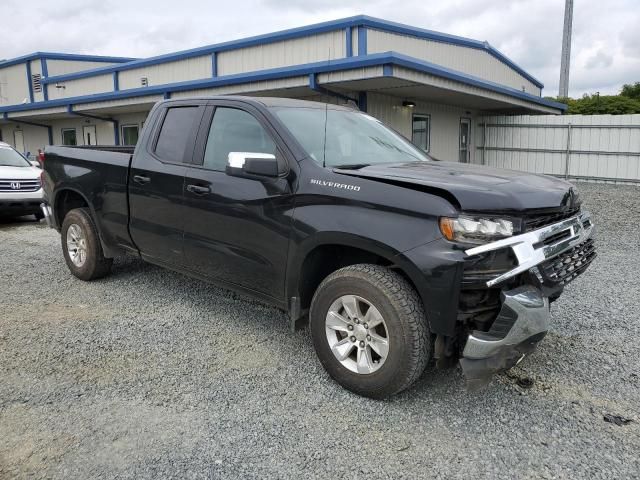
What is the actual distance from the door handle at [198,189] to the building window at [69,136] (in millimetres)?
20502

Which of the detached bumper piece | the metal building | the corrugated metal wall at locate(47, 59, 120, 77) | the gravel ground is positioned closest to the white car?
the metal building

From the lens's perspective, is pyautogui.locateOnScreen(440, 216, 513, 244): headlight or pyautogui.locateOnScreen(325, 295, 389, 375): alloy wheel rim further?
pyautogui.locateOnScreen(325, 295, 389, 375): alloy wheel rim

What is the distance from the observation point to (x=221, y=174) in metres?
4.07

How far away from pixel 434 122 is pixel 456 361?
13559mm

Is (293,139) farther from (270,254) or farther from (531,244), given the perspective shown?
(531,244)

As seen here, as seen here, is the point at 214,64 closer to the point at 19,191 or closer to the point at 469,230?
the point at 19,191

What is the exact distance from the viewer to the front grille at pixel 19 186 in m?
9.77

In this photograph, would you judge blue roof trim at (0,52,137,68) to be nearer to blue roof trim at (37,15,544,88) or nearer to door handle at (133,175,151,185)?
blue roof trim at (37,15,544,88)

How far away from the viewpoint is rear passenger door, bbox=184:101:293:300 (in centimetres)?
368

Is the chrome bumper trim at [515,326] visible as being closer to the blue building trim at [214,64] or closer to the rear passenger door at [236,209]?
the rear passenger door at [236,209]

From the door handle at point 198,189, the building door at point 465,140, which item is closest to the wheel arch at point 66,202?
the door handle at point 198,189

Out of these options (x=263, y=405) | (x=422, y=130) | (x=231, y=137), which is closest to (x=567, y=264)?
(x=263, y=405)

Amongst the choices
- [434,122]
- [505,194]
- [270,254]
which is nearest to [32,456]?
[270,254]

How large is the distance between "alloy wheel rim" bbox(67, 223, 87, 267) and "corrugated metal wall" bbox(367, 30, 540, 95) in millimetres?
9282
